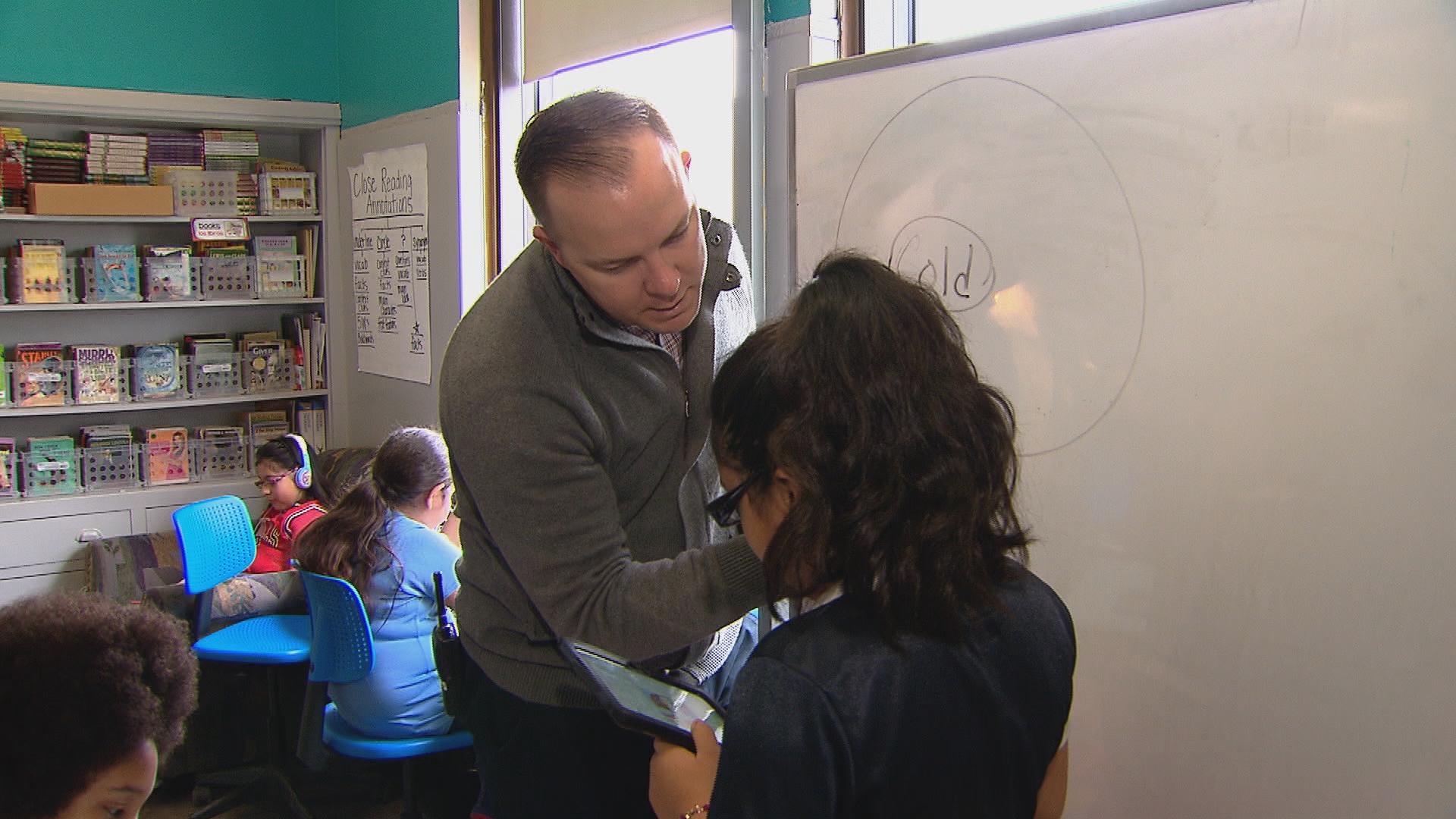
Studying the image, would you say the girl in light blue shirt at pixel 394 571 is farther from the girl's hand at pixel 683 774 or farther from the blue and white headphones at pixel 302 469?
the girl's hand at pixel 683 774

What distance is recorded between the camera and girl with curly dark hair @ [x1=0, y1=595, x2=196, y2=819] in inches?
46.0

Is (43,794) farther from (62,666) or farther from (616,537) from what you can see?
(616,537)

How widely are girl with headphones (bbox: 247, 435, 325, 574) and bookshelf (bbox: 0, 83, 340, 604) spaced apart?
749 millimetres

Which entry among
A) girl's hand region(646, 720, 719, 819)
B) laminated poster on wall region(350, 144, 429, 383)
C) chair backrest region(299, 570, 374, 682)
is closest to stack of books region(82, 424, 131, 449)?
laminated poster on wall region(350, 144, 429, 383)

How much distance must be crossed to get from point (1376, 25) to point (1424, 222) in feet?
0.66

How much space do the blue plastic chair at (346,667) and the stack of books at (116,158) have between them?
8.05 ft

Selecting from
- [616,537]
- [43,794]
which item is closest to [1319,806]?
[616,537]

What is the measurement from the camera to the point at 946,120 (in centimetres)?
154

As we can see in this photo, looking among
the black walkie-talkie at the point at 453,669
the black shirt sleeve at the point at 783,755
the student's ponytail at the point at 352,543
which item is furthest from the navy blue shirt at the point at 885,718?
the student's ponytail at the point at 352,543

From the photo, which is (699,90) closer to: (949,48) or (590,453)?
(949,48)

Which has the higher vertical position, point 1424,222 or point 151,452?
point 1424,222

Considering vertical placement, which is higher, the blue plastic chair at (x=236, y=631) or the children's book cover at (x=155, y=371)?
the children's book cover at (x=155, y=371)

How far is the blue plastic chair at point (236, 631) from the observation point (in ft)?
10.4

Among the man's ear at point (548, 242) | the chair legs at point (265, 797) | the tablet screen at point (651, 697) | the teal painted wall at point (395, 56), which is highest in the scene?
the teal painted wall at point (395, 56)
